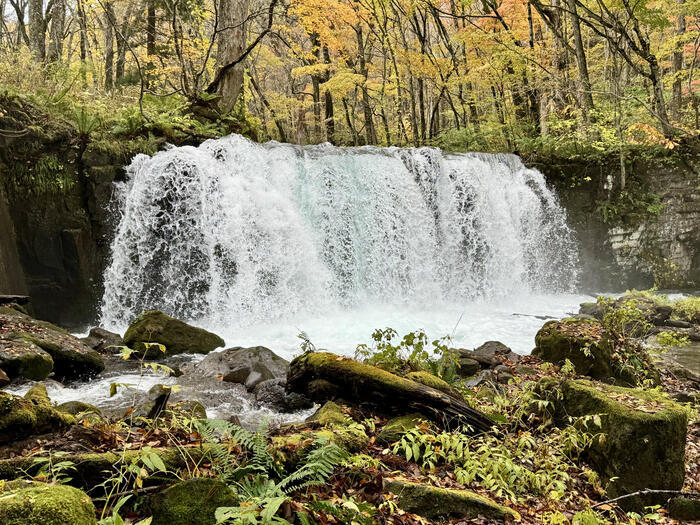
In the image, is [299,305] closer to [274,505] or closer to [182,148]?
[182,148]

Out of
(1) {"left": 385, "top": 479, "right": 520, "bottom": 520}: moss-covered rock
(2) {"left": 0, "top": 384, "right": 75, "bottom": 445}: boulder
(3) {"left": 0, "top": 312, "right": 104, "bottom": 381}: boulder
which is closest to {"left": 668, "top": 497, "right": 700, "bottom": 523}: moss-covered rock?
(1) {"left": 385, "top": 479, "right": 520, "bottom": 520}: moss-covered rock

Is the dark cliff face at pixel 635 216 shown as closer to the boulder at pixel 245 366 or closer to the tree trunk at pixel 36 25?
the boulder at pixel 245 366

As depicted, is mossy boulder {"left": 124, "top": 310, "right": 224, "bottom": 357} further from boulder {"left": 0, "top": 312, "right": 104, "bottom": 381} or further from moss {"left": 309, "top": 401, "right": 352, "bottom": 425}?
moss {"left": 309, "top": 401, "right": 352, "bottom": 425}

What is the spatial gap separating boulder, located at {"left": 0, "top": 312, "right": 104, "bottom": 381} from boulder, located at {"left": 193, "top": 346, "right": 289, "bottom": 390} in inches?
58.6

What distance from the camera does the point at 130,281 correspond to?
9.51 meters

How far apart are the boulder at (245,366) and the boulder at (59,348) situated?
1488 mm

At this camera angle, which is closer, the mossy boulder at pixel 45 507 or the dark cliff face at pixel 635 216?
the mossy boulder at pixel 45 507

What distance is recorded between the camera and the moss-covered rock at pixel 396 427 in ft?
11.1

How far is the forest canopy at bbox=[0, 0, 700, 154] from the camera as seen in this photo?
1054 cm

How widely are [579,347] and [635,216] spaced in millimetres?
10511

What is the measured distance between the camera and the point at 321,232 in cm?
1105

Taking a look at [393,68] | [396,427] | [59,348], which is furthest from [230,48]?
[396,427]

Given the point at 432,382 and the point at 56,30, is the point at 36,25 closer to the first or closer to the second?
the point at 56,30

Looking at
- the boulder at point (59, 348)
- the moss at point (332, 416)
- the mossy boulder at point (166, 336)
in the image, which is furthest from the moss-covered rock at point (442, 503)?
the mossy boulder at point (166, 336)
